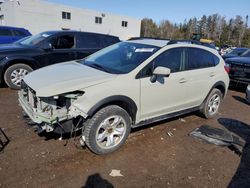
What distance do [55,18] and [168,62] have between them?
32072 mm

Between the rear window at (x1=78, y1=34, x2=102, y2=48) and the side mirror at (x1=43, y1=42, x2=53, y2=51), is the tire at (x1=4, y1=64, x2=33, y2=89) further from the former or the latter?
the rear window at (x1=78, y1=34, x2=102, y2=48)

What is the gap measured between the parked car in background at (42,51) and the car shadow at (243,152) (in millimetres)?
4767

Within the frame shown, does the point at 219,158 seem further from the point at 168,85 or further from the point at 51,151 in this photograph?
the point at 51,151

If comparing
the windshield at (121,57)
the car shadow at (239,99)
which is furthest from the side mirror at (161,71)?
the car shadow at (239,99)

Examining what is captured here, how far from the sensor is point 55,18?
32906 millimetres

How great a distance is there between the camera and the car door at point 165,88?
13.0ft

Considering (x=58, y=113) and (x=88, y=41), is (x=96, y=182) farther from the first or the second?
(x=88, y=41)

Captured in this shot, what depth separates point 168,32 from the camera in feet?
261

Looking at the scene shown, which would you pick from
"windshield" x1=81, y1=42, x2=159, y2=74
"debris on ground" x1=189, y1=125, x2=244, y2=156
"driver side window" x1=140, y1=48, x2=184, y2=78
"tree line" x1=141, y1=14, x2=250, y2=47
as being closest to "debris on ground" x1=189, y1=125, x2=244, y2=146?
"debris on ground" x1=189, y1=125, x2=244, y2=156

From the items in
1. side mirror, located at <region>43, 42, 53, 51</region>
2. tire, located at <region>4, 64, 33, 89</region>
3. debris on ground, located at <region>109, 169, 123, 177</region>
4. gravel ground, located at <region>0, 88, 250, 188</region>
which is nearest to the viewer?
gravel ground, located at <region>0, 88, 250, 188</region>

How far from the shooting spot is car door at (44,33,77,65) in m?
7.15

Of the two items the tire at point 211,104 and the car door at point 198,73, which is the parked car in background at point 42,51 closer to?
the car door at point 198,73

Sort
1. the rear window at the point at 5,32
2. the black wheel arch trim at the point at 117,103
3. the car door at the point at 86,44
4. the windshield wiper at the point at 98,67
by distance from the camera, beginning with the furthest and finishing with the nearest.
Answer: the rear window at the point at 5,32 < the car door at the point at 86,44 < the windshield wiper at the point at 98,67 < the black wheel arch trim at the point at 117,103

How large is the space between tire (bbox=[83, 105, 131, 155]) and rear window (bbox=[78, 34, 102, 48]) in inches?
183
